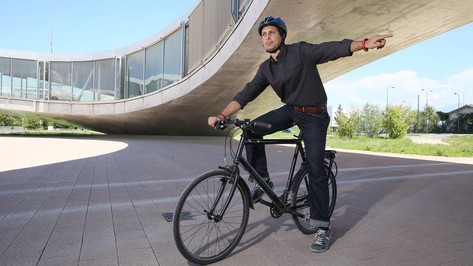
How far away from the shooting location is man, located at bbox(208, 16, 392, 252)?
3273 mm

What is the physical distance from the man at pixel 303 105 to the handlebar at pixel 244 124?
0.10 meters

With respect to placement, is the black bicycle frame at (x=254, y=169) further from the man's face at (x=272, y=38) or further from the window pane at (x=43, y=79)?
the window pane at (x=43, y=79)

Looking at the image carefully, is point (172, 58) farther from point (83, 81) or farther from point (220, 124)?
point (220, 124)

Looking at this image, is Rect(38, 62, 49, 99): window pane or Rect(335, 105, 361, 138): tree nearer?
Rect(38, 62, 49, 99): window pane

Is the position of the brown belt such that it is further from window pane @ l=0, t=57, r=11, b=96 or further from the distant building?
the distant building

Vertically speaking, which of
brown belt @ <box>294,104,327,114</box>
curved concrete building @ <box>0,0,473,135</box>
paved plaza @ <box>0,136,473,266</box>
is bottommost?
paved plaza @ <box>0,136,473,266</box>

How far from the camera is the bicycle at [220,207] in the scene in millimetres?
2805

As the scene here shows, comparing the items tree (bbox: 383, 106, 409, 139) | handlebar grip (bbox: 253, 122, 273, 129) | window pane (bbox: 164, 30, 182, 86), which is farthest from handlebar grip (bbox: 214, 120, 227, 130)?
tree (bbox: 383, 106, 409, 139)

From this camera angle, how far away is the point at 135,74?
92.8 feet

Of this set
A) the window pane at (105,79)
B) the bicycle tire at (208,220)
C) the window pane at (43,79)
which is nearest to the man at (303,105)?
the bicycle tire at (208,220)

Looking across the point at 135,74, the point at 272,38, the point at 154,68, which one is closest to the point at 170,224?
the point at 272,38

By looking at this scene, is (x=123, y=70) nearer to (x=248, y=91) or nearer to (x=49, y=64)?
(x=49, y=64)

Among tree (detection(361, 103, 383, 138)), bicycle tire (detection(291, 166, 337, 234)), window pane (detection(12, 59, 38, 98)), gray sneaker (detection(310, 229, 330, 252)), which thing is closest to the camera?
gray sneaker (detection(310, 229, 330, 252))

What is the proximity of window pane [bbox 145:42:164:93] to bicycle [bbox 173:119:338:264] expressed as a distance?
22.3 m
